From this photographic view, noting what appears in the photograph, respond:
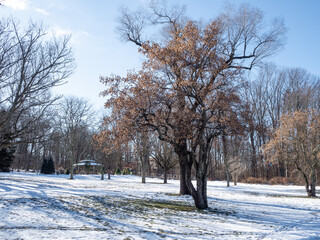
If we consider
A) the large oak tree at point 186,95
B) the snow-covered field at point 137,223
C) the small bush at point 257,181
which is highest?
the large oak tree at point 186,95

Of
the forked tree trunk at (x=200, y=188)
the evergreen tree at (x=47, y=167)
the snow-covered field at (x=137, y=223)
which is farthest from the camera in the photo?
the evergreen tree at (x=47, y=167)

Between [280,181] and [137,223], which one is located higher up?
[280,181]

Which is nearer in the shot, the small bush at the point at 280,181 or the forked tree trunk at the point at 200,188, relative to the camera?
the forked tree trunk at the point at 200,188

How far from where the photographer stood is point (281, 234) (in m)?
6.78

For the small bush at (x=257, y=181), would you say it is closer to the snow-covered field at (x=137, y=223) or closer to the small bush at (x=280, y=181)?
the small bush at (x=280, y=181)

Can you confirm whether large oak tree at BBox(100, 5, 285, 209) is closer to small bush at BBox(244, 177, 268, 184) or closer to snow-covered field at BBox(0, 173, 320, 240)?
snow-covered field at BBox(0, 173, 320, 240)

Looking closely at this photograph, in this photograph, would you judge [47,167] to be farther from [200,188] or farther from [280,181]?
[200,188]

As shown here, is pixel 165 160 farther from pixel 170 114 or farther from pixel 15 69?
pixel 15 69

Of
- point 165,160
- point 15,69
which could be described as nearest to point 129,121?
point 15,69

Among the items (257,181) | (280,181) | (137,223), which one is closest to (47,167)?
(257,181)

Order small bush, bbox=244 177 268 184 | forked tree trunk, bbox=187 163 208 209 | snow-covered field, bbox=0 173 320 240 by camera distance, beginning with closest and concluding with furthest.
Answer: snow-covered field, bbox=0 173 320 240 → forked tree trunk, bbox=187 163 208 209 → small bush, bbox=244 177 268 184

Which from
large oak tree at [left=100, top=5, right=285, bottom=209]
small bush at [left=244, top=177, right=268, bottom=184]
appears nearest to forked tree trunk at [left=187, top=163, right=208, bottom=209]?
large oak tree at [left=100, top=5, right=285, bottom=209]

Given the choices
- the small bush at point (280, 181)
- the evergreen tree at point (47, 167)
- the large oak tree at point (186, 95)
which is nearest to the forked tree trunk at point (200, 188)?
the large oak tree at point (186, 95)

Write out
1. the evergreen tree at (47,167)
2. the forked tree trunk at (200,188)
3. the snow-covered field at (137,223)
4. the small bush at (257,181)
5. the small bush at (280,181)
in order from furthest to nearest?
the evergreen tree at (47,167) → the small bush at (257,181) → the small bush at (280,181) → the forked tree trunk at (200,188) → the snow-covered field at (137,223)
